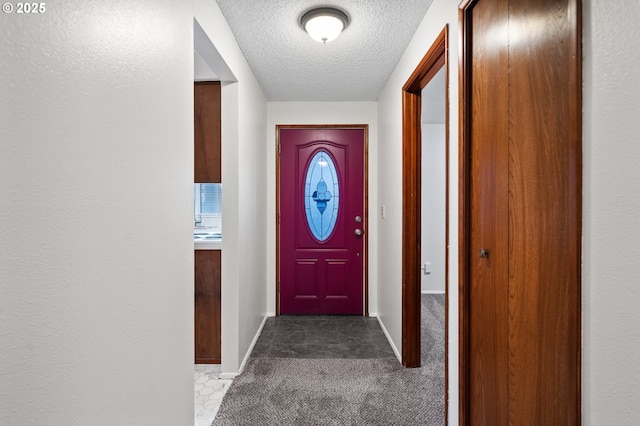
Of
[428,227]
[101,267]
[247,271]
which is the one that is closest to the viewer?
[101,267]

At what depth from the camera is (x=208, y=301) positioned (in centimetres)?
257

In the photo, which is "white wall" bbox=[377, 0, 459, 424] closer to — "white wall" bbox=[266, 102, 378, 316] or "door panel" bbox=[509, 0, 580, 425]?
"white wall" bbox=[266, 102, 378, 316]

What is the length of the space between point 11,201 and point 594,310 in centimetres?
131

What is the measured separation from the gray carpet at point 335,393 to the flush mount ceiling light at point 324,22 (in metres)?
2.30

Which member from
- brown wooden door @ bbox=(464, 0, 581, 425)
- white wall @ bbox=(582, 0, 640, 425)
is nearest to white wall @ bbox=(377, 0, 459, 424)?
brown wooden door @ bbox=(464, 0, 581, 425)

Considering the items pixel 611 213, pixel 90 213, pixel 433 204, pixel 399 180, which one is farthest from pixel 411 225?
pixel 433 204

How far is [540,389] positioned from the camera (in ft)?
3.44

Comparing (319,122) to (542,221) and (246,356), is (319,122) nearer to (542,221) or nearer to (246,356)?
(246,356)

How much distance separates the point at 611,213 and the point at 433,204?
13.5 ft

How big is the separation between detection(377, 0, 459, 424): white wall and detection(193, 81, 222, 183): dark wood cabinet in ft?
4.73

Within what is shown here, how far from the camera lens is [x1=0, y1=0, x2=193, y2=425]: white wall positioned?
0.68 meters

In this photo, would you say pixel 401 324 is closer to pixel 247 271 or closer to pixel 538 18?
pixel 247 271

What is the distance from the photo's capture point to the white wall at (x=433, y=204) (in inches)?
187

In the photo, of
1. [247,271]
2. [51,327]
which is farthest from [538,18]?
[247,271]
